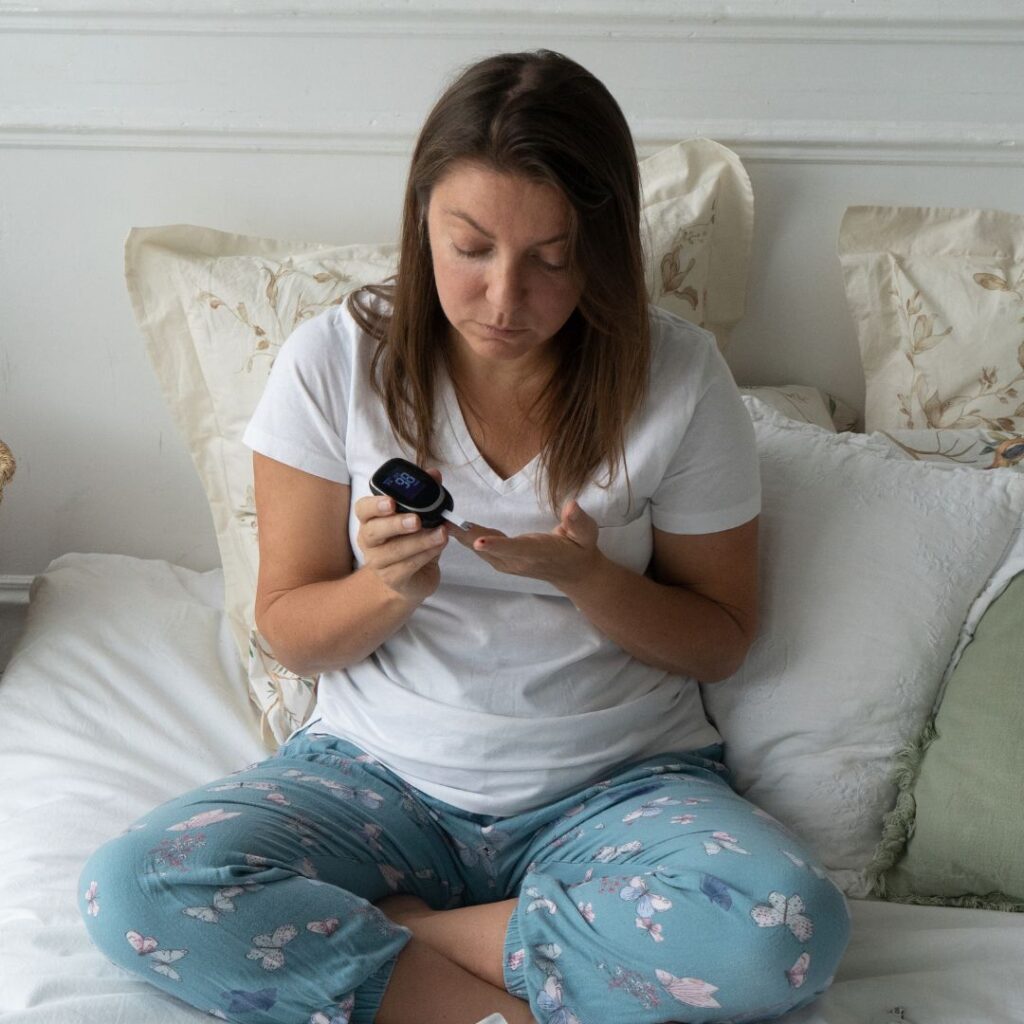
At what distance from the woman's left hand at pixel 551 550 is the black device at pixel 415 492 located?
2cm

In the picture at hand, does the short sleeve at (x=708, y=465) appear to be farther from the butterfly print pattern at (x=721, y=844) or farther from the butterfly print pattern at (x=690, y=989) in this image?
the butterfly print pattern at (x=690, y=989)

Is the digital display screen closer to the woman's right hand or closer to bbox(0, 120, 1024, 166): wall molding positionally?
the woman's right hand

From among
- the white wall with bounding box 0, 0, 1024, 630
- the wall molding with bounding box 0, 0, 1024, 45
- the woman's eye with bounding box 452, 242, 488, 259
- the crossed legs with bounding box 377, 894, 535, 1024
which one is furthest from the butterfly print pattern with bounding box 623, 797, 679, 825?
the wall molding with bounding box 0, 0, 1024, 45

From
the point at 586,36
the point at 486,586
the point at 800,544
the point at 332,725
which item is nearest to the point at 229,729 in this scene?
the point at 332,725

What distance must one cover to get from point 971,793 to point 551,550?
445 millimetres

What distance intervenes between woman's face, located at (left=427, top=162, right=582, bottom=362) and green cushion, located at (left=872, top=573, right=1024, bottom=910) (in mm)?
508

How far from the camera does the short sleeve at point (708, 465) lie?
118cm

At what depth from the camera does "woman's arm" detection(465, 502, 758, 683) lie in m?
1.06

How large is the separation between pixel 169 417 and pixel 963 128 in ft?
3.39

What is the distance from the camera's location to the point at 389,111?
5.07ft

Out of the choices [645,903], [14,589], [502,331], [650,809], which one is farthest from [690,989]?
[14,589]

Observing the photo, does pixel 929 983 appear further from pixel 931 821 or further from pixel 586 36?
pixel 586 36

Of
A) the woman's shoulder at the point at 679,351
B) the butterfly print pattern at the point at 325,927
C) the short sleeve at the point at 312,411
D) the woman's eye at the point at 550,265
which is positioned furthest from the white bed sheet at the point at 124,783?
the woman's eye at the point at 550,265

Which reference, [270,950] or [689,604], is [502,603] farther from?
[270,950]
